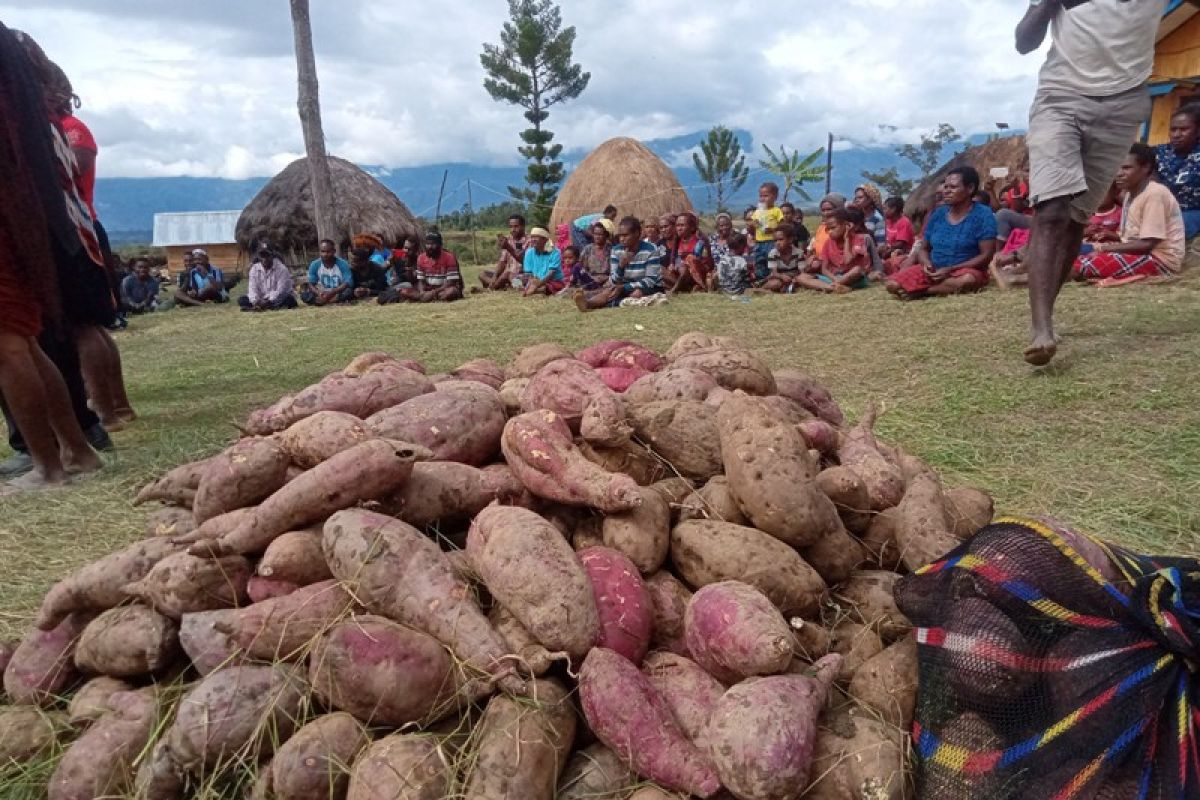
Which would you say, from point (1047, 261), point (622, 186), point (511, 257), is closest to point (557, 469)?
point (1047, 261)

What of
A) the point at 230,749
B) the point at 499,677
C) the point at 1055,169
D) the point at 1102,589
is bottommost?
the point at 230,749

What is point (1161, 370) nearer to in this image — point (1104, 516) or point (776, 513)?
point (1104, 516)

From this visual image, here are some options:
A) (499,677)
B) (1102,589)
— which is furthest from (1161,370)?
(499,677)

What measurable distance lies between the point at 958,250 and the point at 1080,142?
14.7 ft

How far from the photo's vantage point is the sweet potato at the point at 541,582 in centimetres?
190

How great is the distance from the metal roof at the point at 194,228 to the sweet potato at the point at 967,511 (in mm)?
28025

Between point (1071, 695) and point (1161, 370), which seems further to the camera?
point (1161, 370)

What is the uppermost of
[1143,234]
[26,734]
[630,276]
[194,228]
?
[194,228]

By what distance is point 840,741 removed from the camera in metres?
1.75

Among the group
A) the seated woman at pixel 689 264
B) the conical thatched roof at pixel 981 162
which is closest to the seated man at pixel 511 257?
the seated woman at pixel 689 264

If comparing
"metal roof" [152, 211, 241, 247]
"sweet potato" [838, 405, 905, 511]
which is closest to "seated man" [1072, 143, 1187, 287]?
"sweet potato" [838, 405, 905, 511]

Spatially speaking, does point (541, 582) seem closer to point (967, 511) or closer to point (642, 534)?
point (642, 534)

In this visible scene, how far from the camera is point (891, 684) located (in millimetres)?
1876

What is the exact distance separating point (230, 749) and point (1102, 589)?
2.04m
